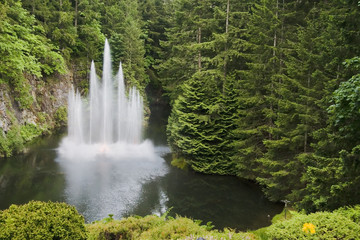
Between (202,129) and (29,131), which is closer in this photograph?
(202,129)

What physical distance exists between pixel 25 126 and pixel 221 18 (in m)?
20.2

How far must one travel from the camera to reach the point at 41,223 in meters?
5.75

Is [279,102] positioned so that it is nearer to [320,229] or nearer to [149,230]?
[320,229]

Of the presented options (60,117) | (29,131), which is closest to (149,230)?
(29,131)

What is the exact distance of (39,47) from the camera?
26328 millimetres

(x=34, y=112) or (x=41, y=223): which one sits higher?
(x=34, y=112)

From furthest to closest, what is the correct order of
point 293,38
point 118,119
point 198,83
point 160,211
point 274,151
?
point 118,119 → point 198,83 → point 293,38 → point 274,151 → point 160,211

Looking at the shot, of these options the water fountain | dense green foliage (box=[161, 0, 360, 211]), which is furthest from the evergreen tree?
the water fountain

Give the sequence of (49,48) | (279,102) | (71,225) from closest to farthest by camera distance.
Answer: (71,225), (279,102), (49,48)

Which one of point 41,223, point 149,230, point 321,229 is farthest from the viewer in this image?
point 149,230

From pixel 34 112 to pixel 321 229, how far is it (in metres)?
28.1

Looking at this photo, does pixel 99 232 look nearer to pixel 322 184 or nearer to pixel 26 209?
pixel 26 209

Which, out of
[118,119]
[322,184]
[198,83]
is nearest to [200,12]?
[198,83]

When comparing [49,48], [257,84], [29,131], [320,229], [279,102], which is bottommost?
[29,131]
